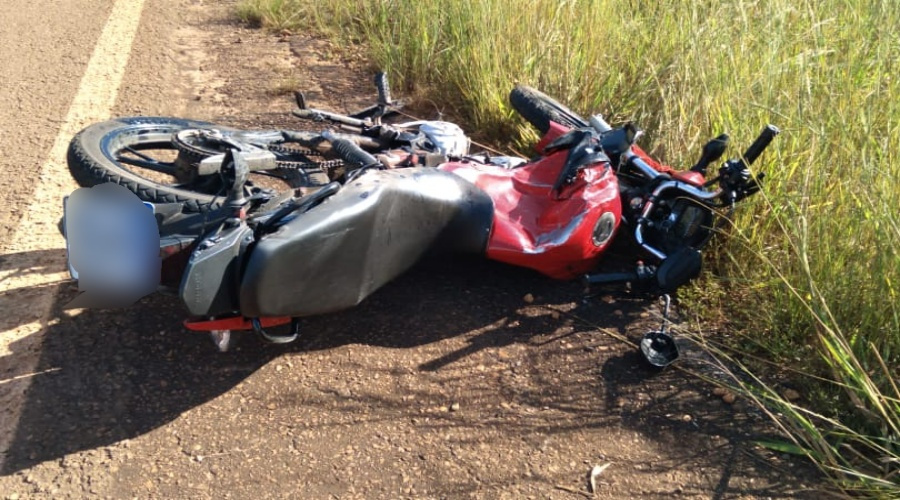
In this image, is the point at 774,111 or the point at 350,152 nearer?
the point at 774,111

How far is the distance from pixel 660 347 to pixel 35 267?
8.48 feet

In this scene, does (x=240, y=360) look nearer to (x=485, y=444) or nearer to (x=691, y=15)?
(x=485, y=444)

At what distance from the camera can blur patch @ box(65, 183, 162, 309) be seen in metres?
2.33

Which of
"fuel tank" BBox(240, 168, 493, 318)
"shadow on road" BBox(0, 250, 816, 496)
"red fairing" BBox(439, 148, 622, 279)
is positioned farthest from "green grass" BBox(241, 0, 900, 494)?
"fuel tank" BBox(240, 168, 493, 318)

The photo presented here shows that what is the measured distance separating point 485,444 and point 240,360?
0.96 m

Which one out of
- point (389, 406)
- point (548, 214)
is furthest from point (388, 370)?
point (548, 214)

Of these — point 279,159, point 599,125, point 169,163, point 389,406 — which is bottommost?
point 389,406

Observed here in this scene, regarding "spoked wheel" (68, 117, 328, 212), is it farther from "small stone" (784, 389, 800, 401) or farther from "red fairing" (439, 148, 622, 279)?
"small stone" (784, 389, 800, 401)

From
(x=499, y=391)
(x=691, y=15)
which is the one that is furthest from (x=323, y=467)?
(x=691, y=15)

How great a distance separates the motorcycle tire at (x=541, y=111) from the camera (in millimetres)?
3762

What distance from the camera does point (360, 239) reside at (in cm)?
255

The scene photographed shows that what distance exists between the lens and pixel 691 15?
4.39 m

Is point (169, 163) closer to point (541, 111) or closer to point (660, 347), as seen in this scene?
point (541, 111)

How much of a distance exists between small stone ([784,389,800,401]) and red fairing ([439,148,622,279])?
887 mm
